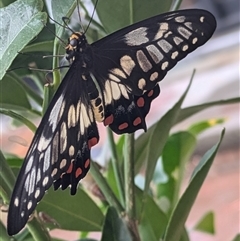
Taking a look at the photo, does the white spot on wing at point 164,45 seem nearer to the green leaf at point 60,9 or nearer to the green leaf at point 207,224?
the green leaf at point 60,9

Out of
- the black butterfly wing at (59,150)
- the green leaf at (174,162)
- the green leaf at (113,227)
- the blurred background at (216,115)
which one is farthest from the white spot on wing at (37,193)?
the blurred background at (216,115)

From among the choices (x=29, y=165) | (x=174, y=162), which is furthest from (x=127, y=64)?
(x=174, y=162)

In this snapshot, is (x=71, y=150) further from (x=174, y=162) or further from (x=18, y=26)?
(x=174, y=162)

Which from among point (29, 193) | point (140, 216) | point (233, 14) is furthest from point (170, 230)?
point (233, 14)

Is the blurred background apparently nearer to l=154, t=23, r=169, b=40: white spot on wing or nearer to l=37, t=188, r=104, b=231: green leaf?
l=37, t=188, r=104, b=231: green leaf

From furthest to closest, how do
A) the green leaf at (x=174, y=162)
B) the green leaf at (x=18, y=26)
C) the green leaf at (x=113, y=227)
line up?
1. the green leaf at (x=174, y=162)
2. the green leaf at (x=113, y=227)
3. the green leaf at (x=18, y=26)

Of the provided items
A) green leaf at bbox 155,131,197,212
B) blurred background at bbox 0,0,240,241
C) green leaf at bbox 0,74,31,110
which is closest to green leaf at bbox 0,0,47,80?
A: green leaf at bbox 0,74,31,110

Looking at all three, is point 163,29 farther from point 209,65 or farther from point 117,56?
point 209,65
